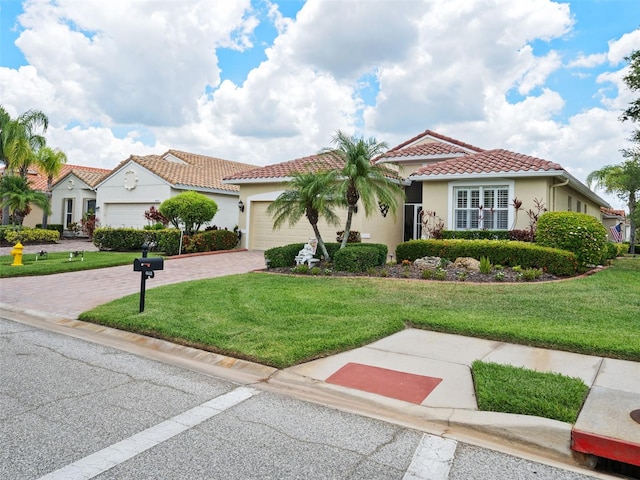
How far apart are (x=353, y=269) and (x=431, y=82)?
7456 mm

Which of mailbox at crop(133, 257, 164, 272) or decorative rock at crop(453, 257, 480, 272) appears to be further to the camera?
decorative rock at crop(453, 257, 480, 272)

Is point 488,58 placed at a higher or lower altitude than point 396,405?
higher

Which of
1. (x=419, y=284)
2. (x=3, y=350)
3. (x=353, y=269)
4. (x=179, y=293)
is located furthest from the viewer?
(x=353, y=269)

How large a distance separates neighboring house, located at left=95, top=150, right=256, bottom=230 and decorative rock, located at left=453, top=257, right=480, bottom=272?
1432cm

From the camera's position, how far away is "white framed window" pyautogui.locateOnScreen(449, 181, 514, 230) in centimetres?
1589

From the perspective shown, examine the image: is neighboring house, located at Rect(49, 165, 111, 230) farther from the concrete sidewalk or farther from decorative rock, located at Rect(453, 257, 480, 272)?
decorative rock, located at Rect(453, 257, 480, 272)

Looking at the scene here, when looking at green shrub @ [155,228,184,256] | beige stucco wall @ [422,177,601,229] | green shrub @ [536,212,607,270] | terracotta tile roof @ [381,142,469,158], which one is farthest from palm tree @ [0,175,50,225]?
green shrub @ [536,212,607,270]

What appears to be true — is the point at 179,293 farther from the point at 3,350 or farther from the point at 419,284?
the point at 419,284

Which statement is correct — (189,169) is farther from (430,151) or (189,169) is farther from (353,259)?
(353,259)

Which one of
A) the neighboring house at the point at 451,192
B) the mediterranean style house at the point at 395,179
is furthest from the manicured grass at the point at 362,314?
the neighboring house at the point at 451,192

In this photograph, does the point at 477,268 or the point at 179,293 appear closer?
the point at 179,293

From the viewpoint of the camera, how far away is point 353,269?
12.1m

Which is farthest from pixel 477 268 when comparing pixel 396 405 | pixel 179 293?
pixel 396 405

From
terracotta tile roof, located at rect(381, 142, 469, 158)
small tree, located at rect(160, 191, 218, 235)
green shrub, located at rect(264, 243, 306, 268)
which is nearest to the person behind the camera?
green shrub, located at rect(264, 243, 306, 268)
